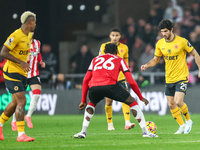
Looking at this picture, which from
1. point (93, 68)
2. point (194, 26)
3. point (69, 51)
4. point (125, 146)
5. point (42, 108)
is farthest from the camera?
point (69, 51)

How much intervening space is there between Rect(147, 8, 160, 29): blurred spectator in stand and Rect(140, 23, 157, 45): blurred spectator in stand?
464 mm

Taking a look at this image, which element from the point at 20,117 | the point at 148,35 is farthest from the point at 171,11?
the point at 20,117

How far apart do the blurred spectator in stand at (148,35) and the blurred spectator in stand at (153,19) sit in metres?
0.46

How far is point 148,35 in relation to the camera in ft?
57.6

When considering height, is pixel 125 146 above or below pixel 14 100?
below

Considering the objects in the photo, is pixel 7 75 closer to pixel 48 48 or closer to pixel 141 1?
pixel 48 48

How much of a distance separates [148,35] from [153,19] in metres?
1.00

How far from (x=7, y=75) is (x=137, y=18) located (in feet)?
43.9

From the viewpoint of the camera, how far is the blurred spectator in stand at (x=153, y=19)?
17922 millimetres

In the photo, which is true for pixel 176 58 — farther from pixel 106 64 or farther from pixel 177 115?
pixel 106 64

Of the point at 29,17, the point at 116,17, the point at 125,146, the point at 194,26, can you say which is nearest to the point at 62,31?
the point at 116,17

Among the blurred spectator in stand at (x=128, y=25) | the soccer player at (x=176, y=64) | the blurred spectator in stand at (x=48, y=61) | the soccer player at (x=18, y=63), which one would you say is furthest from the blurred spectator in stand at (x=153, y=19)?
the soccer player at (x=18, y=63)

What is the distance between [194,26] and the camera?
17.1m

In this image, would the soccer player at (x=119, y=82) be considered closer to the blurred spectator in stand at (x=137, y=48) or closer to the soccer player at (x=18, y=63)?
the soccer player at (x=18, y=63)
